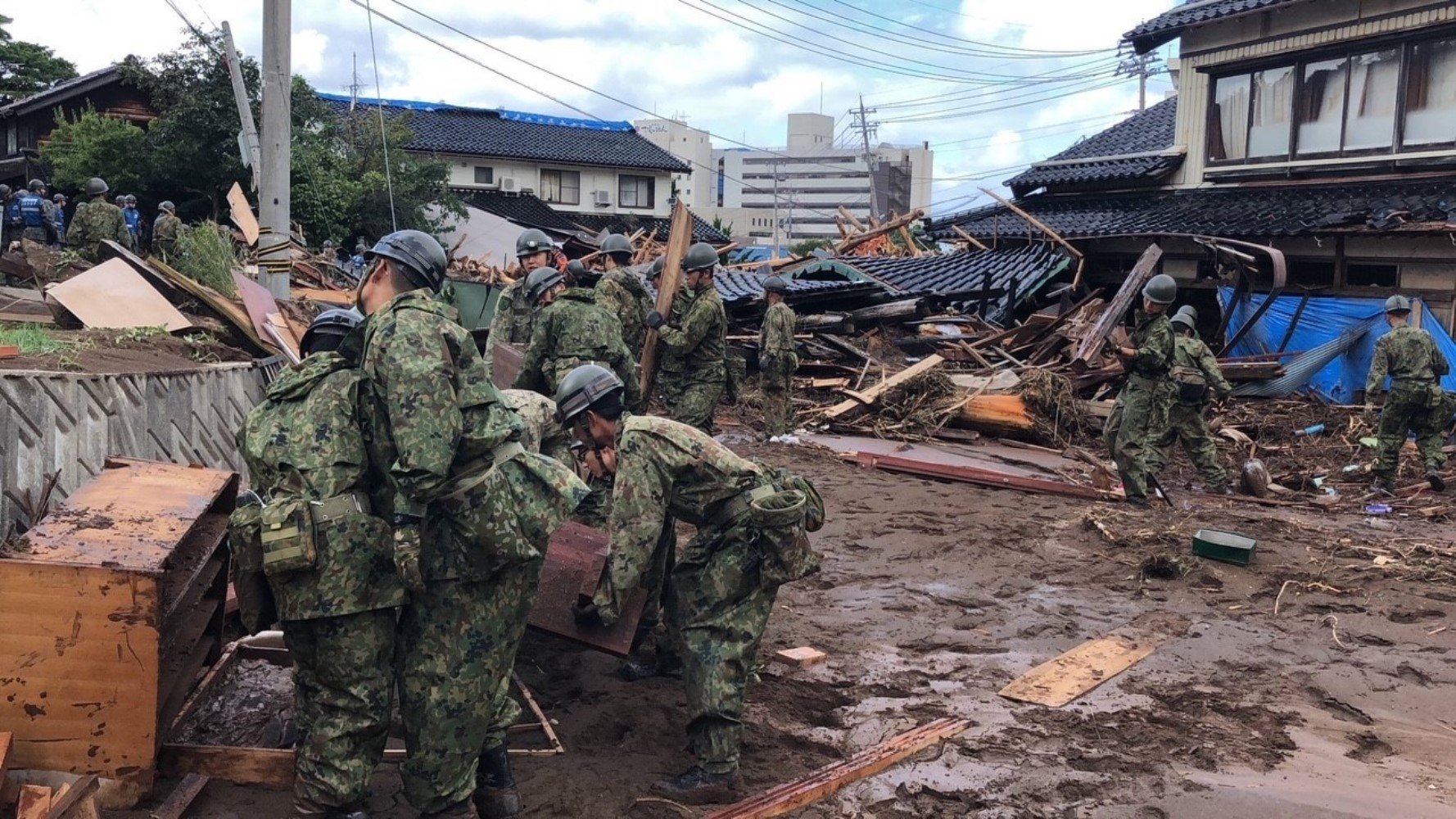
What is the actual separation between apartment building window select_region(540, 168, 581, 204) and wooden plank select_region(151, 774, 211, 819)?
1328 inches

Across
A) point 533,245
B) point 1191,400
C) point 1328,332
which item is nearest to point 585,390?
point 533,245

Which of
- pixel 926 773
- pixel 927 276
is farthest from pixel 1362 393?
pixel 926 773

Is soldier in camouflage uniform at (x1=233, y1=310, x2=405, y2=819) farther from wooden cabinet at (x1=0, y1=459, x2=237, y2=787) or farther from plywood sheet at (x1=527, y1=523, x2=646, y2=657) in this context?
plywood sheet at (x1=527, y1=523, x2=646, y2=657)

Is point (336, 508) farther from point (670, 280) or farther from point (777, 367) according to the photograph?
point (777, 367)

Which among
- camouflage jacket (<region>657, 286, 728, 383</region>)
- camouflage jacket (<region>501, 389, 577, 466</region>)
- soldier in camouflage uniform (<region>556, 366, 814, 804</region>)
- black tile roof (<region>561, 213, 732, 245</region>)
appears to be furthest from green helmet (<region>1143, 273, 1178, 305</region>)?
black tile roof (<region>561, 213, 732, 245</region>)

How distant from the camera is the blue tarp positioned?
1170 centimetres

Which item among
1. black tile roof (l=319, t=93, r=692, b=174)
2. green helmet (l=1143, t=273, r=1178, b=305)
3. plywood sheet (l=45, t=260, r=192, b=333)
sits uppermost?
black tile roof (l=319, t=93, r=692, b=174)

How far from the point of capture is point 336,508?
10.6 ft

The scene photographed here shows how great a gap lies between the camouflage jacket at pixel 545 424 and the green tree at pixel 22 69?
1314 inches

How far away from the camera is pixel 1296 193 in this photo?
46.0 ft

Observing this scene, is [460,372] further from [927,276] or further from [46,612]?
[927,276]

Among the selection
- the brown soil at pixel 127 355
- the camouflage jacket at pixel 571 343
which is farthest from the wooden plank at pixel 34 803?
the camouflage jacket at pixel 571 343

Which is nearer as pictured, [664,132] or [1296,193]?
[1296,193]

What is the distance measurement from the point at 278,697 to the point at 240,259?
8309mm
